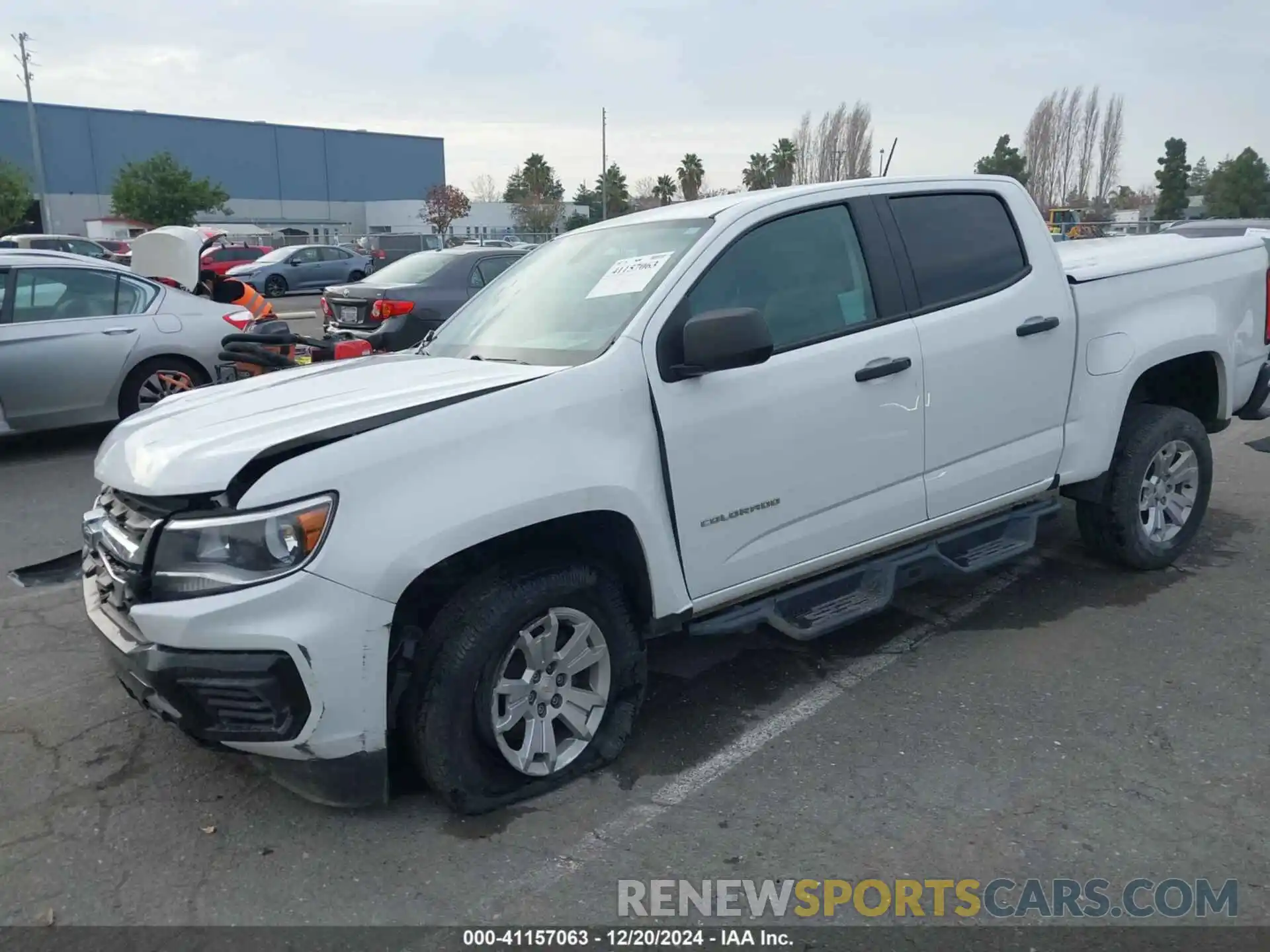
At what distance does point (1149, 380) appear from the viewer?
5375mm

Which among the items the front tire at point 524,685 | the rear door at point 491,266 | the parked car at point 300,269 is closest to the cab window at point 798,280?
the front tire at point 524,685

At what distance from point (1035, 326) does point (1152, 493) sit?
52.0 inches

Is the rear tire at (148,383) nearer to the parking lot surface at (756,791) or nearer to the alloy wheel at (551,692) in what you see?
the parking lot surface at (756,791)

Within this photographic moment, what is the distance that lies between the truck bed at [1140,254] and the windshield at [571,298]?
6.69ft

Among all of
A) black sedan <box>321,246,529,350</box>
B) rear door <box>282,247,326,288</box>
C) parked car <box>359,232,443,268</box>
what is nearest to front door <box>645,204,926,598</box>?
black sedan <box>321,246,529,350</box>

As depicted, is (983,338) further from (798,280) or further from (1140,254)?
(1140,254)

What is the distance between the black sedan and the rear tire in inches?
80.1

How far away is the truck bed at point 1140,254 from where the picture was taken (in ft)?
16.0

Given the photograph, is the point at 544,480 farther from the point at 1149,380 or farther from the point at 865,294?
the point at 1149,380

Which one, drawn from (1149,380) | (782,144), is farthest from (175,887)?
(782,144)

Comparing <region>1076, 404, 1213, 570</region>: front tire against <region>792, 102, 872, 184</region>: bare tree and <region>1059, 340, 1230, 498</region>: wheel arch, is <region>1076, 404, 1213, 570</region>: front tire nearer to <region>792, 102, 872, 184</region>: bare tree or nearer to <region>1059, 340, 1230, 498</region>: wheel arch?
<region>1059, 340, 1230, 498</region>: wheel arch

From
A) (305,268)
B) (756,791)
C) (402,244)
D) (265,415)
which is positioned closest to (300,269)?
(305,268)

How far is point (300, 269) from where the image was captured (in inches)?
1187

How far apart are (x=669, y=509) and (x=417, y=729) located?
1052mm
